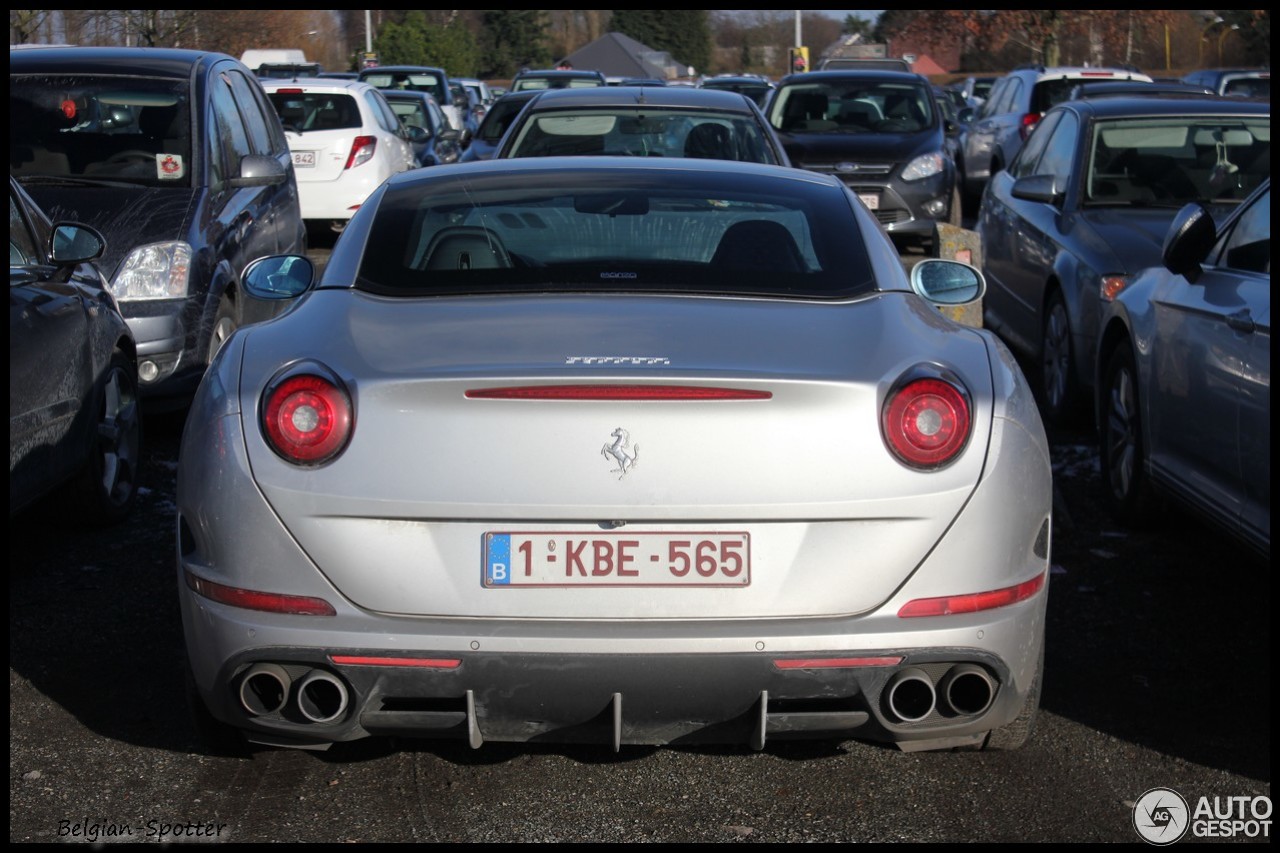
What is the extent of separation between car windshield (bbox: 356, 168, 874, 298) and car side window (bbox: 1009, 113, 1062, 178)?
546cm

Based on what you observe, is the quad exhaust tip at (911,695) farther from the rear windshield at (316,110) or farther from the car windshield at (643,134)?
the rear windshield at (316,110)

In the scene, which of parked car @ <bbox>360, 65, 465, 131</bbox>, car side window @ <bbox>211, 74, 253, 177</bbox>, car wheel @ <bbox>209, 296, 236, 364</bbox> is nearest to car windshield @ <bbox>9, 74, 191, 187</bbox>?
car side window @ <bbox>211, 74, 253, 177</bbox>

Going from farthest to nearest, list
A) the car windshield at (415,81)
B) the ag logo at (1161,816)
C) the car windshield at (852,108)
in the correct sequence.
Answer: the car windshield at (415,81), the car windshield at (852,108), the ag logo at (1161,816)

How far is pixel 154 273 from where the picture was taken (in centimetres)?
780

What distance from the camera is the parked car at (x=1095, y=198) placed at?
8.05 meters

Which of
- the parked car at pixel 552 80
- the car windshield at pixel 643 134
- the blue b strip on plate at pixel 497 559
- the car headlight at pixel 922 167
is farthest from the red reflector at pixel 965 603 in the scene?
the parked car at pixel 552 80

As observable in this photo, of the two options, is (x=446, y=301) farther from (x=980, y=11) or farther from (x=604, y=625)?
(x=980, y=11)

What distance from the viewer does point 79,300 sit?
6133mm

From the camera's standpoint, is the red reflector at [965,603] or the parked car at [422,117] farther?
the parked car at [422,117]

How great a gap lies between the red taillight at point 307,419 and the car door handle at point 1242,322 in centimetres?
282

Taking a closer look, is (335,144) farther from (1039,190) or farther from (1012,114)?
(1039,190)

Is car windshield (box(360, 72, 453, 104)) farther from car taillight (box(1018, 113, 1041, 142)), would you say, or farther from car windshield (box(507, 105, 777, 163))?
car windshield (box(507, 105, 777, 163))

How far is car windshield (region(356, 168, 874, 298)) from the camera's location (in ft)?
13.5

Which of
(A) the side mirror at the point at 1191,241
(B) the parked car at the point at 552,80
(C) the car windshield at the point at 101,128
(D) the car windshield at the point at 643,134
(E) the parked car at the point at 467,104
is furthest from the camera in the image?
(E) the parked car at the point at 467,104
